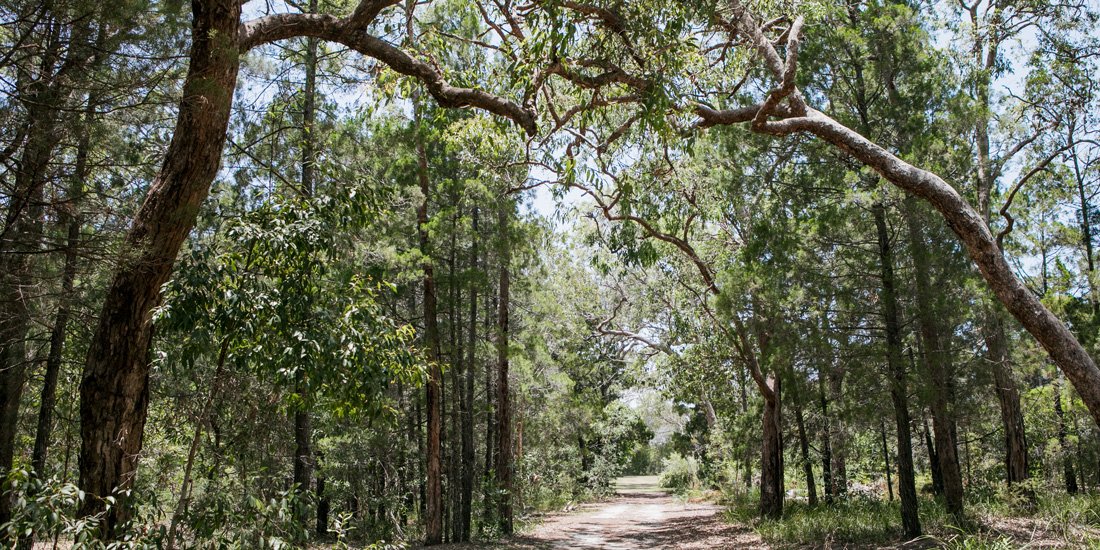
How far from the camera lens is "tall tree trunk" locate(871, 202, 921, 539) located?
31.5 ft

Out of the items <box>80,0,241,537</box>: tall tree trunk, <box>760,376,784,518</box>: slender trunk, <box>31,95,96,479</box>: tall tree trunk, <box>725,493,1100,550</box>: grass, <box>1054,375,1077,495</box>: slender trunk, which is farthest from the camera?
<box>1054,375,1077,495</box>: slender trunk

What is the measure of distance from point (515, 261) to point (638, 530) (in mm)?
8090

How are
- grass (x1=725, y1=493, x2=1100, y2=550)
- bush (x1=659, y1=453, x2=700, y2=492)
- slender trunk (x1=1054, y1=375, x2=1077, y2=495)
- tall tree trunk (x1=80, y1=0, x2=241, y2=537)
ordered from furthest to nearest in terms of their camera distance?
bush (x1=659, y1=453, x2=700, y2=492), slender trunk (x1=1054, y1=375, x2=1077, y2=495), grass (x1=725, y1=493, x2=1100, y2=550), tall tree trunk (x1=80, y1=0, x2=241, y2=537)

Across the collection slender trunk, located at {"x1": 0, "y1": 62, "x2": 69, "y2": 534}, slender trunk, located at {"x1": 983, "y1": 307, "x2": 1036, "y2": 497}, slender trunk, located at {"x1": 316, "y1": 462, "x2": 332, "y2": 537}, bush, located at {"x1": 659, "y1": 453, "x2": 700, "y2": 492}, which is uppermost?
slender trunk, located at {"x1": 0, "y1": 62, "x2": 69, "y2": 534}

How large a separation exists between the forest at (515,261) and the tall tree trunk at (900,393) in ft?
0.23

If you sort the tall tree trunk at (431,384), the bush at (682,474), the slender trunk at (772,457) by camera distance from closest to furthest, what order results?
the tall tree trunk at (431,384), the slender trunk at (772,457), the bush at (682,474)

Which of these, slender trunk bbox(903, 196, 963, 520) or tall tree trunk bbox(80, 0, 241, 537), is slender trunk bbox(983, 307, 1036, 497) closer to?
slender trunk bbox(903, 196, 963, 520)

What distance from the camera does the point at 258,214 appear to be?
4949mm

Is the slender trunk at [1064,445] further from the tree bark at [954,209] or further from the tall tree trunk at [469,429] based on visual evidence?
the tall tree trunk at [469,429]

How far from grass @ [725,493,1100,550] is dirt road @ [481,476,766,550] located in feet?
2.99

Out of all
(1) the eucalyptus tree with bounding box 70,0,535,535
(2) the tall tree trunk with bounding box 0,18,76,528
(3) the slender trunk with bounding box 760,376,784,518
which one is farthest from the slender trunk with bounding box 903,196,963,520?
(2) the tall tree trunk with bounding box 0,18,76,528

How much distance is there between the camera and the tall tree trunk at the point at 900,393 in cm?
959

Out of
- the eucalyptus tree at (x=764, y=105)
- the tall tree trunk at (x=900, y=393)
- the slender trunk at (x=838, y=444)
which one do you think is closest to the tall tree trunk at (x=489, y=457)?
the slender trunk at (x=838, y=444)

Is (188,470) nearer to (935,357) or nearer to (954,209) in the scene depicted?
(954,209)
